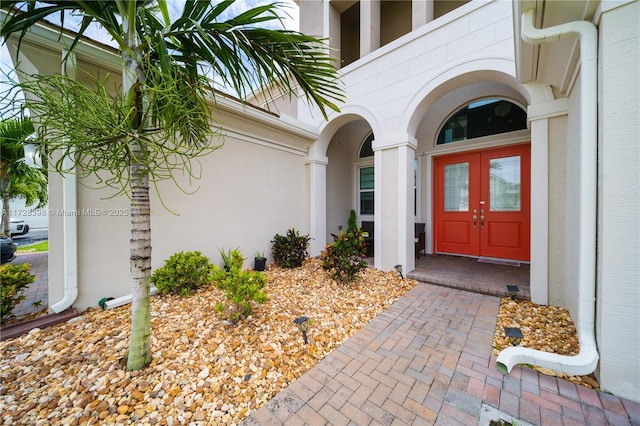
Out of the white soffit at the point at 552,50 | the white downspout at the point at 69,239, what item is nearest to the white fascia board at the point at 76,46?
the white downspout at the point at 69,239

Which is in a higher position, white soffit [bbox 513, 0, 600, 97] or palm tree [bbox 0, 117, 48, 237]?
white soffit [bbox 513, 0, 600, 97]

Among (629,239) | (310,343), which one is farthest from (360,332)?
(629,239)

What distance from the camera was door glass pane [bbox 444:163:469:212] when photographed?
5.18 metres

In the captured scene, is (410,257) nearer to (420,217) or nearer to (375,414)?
(420,217)

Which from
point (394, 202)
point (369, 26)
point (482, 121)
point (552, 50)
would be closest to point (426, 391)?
point (394, 202)

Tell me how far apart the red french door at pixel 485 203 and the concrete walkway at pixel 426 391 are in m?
3.19

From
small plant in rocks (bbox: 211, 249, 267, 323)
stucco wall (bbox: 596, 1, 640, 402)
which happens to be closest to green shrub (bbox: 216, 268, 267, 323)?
small plant in rocks (bbox: 211, 249, 267, 323)

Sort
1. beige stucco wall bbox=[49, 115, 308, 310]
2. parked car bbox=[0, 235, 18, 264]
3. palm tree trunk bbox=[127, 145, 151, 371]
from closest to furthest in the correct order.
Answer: palm tree trunk bbox=[127, 145, 151, 371], beige stucco wall bbox=[49, 115, 308, 310], parked car bbox=[0, 235, 18, 264]

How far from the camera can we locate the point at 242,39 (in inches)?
68.6

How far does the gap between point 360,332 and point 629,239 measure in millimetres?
2135

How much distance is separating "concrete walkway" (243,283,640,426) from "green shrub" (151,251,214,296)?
6.67 ft

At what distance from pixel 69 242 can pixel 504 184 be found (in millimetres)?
6947

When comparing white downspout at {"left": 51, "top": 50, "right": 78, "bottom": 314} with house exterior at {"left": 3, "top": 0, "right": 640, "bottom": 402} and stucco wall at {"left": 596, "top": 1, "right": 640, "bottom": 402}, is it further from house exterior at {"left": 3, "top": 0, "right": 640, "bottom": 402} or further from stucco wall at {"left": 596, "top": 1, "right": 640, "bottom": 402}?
stucco wall at {"left": 596, "top": 1, "right": 640, "bottom": 402}

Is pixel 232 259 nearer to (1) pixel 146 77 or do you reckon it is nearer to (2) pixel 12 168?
(1) pixel 146 77
